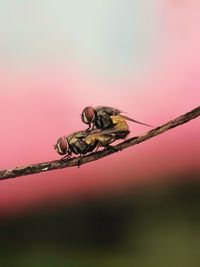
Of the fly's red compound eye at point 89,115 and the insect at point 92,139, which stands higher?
the fly's red compound eye at point 89,115

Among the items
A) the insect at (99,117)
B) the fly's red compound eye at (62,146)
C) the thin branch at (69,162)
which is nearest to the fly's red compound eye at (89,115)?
the insect at (99,117)

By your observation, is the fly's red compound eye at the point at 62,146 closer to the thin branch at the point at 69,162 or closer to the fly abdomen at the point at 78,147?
the fly abdomen at the point at 78,147

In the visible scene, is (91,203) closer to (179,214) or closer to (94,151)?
(179,214)

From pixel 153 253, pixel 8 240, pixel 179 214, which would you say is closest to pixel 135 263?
pixel 153 253

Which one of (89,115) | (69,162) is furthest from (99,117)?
(69,162)

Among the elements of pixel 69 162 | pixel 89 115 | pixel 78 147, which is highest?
pixel 89 115

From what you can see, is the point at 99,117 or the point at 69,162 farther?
the point at 99,117

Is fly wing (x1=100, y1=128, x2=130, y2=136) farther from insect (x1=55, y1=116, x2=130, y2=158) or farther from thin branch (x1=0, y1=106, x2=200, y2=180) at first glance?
thin branch (x1=0, y1=106, x2=200, y2=180)

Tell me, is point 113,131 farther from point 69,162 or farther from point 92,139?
point 69,162
